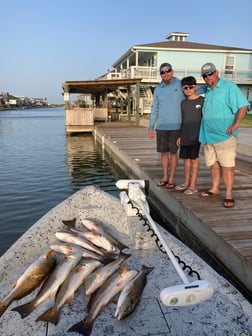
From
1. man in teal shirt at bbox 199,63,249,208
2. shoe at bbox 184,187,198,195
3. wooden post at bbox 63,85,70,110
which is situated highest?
wooden post at bbox 63,85,70,110

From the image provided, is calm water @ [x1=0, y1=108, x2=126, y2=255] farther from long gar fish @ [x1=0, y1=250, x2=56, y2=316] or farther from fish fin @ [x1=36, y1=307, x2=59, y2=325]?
fish fin @ [x1=36, y1=307, x2=59, y2=325]

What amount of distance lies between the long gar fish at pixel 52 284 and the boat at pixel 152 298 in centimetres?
4

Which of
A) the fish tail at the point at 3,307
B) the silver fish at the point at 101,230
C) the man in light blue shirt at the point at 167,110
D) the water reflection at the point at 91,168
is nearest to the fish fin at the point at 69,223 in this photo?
the silver fish at the point at 101,230

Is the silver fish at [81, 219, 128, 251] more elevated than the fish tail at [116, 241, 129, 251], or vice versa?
the silver fish at [81, 219, 128, 251]

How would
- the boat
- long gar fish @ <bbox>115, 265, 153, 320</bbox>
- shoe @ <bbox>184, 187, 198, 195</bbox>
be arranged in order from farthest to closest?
1. shoe @ <bbox>184, 187, 198, 195</bbox>
2. long gar fish @ <bbox>115, 265, 153, 320</bbox>
3. the boat

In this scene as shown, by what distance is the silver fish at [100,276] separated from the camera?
2.47 metres

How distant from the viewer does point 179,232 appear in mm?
4742

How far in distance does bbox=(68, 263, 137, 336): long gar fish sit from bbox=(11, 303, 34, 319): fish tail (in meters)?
0.45

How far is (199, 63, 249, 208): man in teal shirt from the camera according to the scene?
12.0 feet

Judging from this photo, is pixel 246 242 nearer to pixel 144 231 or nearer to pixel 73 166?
pixel 144 231

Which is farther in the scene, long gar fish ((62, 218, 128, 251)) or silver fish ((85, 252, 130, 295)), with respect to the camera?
long gar fish ((62, 218, 128, 251))

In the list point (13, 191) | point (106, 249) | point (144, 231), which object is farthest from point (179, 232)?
point (13, 191)

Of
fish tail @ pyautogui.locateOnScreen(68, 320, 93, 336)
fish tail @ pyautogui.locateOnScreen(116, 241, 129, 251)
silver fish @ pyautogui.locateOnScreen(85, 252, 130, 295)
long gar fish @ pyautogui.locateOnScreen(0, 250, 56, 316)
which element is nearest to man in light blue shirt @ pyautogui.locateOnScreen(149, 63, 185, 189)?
fish tail @ pyautogui.locateOnScreen(116, 241, 129, 251)

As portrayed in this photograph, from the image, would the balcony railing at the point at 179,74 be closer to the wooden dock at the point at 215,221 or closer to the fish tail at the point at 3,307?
the wooden dock at the point at 215,221
